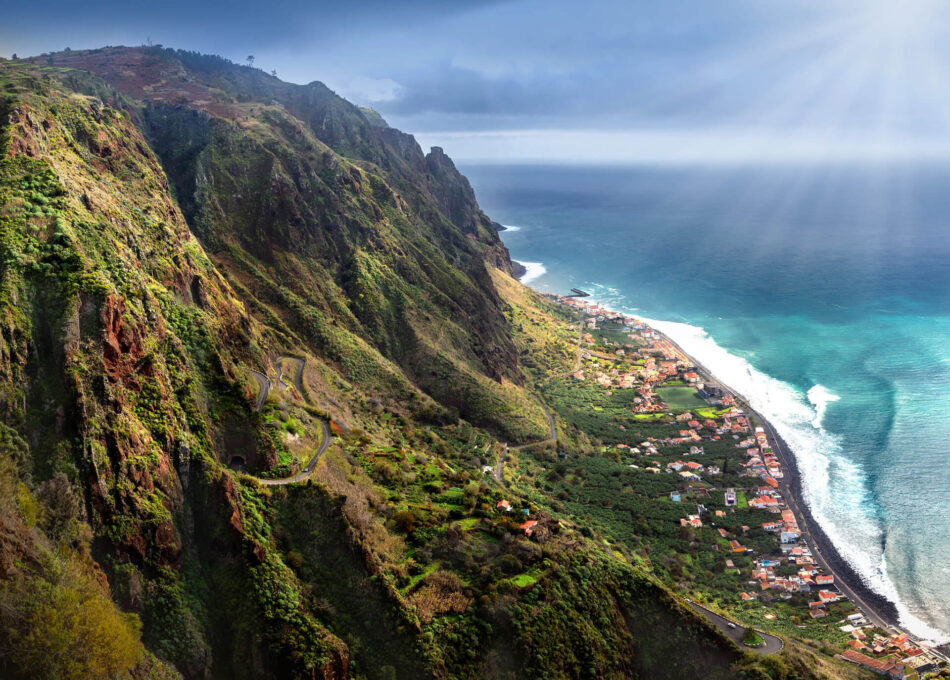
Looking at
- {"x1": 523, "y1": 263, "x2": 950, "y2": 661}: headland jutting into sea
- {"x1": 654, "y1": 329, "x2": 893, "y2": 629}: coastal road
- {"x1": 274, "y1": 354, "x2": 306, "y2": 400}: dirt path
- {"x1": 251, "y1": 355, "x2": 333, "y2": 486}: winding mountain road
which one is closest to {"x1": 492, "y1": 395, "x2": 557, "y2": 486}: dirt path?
{"x1": 251, "y1": 355, "x2": 333, "y2": 486}: winding mountain road

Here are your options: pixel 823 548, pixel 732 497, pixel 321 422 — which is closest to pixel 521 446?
pixel 732 497

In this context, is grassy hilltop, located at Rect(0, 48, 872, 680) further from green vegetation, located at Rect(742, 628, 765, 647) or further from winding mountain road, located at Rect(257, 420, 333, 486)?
green vegetation, located at Rect(742, 628, 765, 647)

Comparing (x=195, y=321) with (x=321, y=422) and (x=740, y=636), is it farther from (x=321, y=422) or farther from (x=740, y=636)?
(x=740, y=636)

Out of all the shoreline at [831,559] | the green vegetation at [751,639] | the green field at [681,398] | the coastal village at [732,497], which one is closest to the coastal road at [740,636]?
the green vegetation at [751,639]

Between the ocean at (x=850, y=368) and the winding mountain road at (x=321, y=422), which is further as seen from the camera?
the ocean at (x=850, y=368)

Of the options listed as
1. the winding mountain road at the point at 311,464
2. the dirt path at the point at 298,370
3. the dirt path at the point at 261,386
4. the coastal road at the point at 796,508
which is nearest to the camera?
the winding mountain road at the point at 311,464

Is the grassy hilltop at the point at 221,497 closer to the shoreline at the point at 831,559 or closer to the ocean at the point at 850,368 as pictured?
the shoreline at the point at 831,559

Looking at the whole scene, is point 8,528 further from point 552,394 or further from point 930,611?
point 552,394
